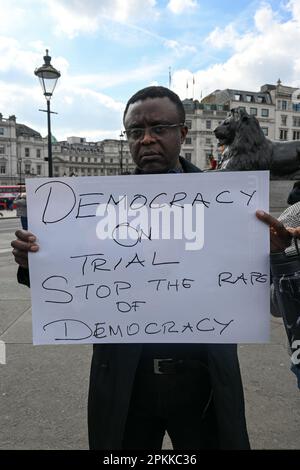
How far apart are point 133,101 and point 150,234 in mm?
576

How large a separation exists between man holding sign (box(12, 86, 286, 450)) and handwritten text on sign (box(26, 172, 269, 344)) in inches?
2.9

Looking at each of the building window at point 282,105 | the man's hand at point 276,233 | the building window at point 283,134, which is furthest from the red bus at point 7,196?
the building window at point 282,105

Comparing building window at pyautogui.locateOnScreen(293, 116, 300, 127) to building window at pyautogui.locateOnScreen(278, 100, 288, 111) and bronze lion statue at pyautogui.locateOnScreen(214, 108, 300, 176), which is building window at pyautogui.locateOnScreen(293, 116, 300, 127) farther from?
bronze lion statue at pyautogui.locateOnScreen(214, 108, 300, 176)

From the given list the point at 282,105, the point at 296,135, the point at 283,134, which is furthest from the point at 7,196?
the point at 296,135

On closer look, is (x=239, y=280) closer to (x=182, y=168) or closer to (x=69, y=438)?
(x=182, y=168)

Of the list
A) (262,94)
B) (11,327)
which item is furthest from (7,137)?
(11,327)

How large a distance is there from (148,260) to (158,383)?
505 millimetres

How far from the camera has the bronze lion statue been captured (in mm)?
5926

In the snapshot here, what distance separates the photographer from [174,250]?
5.07ft

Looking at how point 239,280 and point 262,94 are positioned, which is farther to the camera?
point 262,94

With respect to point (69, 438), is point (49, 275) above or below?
above

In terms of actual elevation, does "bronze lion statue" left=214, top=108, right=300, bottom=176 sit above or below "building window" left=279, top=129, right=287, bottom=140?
below

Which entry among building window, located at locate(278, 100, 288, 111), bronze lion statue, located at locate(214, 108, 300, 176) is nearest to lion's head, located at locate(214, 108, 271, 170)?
bronze lion statue, located at locate(214, 108, 300, 176)

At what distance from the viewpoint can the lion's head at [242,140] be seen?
592 centimetres
